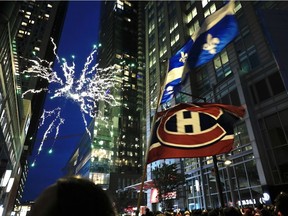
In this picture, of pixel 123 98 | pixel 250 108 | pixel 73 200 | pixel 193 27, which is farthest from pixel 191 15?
pixel 123 98

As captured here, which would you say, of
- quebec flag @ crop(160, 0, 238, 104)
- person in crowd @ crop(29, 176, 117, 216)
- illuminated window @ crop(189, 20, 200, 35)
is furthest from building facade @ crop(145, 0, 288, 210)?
person in crowd @ crop(29, 176, 117, 216)

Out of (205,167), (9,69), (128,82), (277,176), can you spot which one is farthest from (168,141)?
(128,82)

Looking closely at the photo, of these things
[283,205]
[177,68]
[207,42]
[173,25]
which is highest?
[173,25]

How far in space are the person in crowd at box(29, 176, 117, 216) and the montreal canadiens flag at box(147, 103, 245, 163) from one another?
712 cm

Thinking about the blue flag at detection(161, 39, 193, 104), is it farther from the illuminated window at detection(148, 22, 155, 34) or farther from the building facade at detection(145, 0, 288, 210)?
the illuminated window at detection(148, 22, 155, 34)

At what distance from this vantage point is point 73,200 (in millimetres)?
1007

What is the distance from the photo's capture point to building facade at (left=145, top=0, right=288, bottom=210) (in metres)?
21.9

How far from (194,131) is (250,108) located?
18.6 m

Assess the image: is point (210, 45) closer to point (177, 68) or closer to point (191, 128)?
point (177, 68)

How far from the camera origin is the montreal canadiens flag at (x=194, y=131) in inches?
333

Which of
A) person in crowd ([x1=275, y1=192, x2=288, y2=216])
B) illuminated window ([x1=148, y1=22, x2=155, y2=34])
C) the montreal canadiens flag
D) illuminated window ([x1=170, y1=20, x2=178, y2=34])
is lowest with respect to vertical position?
person in crowd ([x1=275, y1=192, x2=288, y2=216])

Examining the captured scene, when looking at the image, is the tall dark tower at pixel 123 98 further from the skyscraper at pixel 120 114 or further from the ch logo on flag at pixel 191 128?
the ch logo on flag at pixel 191 128

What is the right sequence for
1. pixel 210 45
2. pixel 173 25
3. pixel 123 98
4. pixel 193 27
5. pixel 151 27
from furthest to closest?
pixel 123 98 < pixel 151 27 < pixel 173 25 < pixel 193 27 < pixel 210 45

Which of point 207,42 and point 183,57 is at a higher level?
point 207,42
